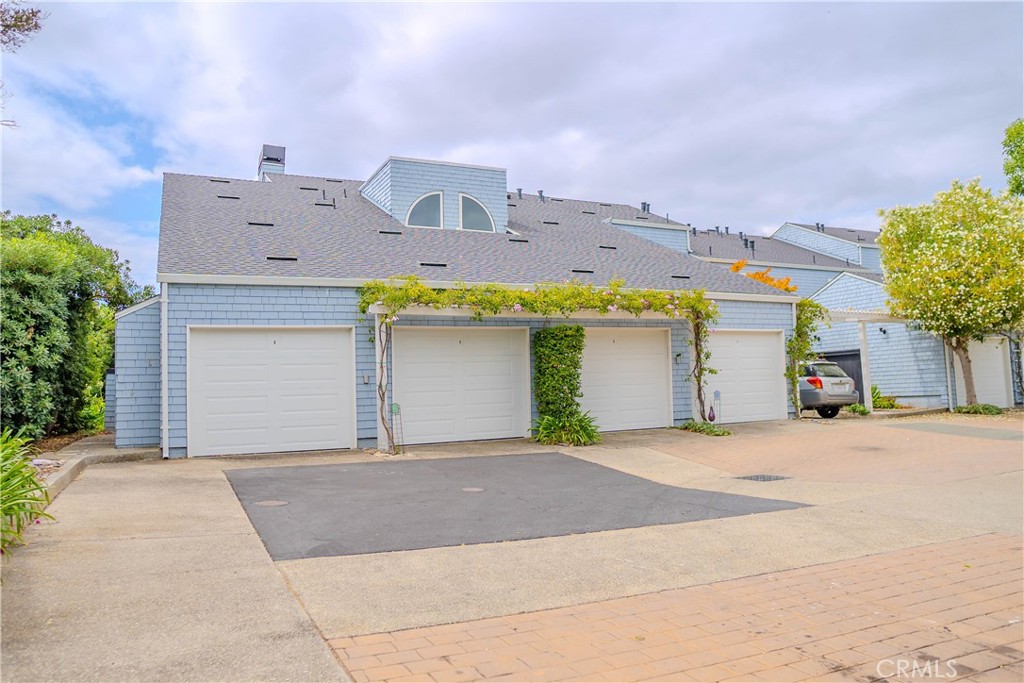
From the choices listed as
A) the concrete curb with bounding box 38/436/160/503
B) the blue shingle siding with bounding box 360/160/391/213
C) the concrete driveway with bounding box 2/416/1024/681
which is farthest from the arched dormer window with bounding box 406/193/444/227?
the concrete driveway with bounding box 2/416/1024/681

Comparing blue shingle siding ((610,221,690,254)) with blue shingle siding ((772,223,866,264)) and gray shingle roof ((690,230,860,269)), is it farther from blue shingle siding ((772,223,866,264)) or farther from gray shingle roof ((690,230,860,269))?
blue shingle siding ((772,223,866,264))

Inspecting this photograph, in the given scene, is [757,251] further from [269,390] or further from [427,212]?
[269,390]

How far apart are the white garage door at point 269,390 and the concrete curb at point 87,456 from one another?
796mm

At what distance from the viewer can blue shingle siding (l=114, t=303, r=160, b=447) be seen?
10961 millimetres

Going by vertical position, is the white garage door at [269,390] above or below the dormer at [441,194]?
below

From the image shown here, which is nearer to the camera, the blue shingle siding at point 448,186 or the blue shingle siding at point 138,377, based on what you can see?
the blue shingle siding at point 138,377

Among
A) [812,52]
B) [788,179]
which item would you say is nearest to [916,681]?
[812,52]

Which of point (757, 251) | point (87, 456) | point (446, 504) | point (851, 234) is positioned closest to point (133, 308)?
point (87, 456)

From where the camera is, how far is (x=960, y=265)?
55.0 feet

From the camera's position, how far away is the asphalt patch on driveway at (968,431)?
492 inches

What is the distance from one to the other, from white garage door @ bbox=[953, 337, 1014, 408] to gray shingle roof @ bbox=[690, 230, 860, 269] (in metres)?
9.67

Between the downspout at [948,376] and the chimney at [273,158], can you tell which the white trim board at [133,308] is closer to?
the chimney at [273,158]

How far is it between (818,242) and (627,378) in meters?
22.4

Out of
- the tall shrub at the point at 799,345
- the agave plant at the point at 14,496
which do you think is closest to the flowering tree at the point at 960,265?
the tall shrub at the point at 799,345
